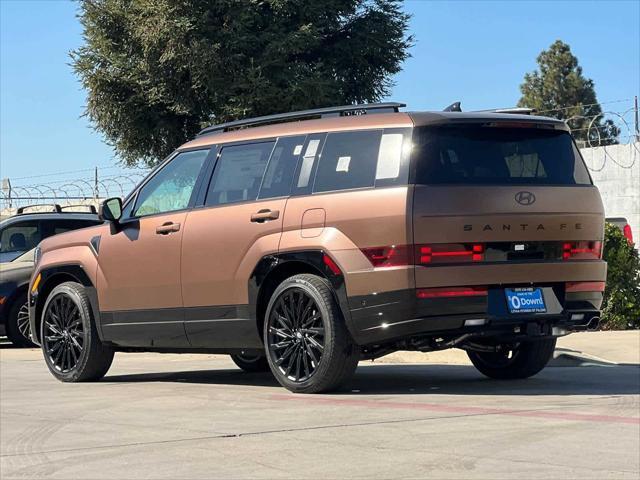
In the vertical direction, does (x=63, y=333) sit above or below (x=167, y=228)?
below

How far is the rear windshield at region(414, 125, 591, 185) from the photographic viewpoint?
8.94m

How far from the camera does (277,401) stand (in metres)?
9.03

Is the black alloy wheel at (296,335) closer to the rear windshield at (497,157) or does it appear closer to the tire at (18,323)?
the rear windshield at (497,157)

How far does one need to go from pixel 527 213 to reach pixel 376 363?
4598mm

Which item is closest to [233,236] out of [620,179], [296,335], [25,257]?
[296,335]

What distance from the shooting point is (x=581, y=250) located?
369 inches

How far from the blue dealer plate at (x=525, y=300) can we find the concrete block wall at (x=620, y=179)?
1172 cm

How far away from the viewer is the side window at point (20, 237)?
1819cm

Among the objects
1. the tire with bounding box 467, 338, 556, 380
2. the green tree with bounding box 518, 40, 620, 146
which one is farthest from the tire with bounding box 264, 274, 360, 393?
the green tree with bounding box 518, 40, 620, 146

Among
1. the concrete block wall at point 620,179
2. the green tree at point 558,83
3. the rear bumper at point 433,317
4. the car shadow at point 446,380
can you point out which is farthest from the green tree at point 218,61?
the green tree at point 558,83

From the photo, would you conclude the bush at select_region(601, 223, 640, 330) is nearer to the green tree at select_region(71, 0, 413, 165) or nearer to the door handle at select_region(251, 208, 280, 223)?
the door handle at select_region(251, 208, 280, 223)

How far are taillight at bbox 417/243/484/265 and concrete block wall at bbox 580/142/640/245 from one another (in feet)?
39.5

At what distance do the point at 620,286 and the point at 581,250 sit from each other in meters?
7.47

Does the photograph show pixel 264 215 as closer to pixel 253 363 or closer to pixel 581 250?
pixel 581 250
